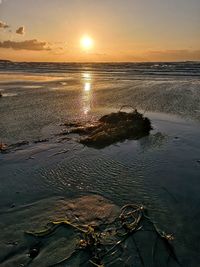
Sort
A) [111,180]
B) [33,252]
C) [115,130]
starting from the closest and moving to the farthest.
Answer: [33,252]
[111,180]
[115,130]

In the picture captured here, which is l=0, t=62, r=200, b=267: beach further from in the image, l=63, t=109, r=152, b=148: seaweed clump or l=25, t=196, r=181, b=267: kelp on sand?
l=63, t=109, r=152, b=148: seaweed clump

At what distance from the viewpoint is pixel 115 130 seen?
9.54 m

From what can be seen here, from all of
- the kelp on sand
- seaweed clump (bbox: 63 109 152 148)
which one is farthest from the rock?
seaweed clump (bbox: 63 109 152 148)

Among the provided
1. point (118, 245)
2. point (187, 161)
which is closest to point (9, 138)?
point (187, 161)

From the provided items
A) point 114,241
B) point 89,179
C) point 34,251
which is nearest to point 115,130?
point 89,179

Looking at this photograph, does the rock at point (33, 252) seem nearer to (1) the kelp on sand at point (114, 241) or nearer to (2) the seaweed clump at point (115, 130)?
(1) the kelp on sand at point (114, 241)

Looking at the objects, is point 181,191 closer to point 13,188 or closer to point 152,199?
point 152,199

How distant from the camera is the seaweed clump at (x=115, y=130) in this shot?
892 cm

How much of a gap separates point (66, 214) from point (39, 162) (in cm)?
257

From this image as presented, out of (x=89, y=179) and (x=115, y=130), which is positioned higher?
(x=115, y=130)

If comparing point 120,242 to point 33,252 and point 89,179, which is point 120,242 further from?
point 89,179

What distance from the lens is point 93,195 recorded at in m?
5.77

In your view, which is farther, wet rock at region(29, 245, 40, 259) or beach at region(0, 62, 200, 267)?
beach at region(0, 62, 200, 267)

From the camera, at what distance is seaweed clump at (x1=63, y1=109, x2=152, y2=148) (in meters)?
8.92
